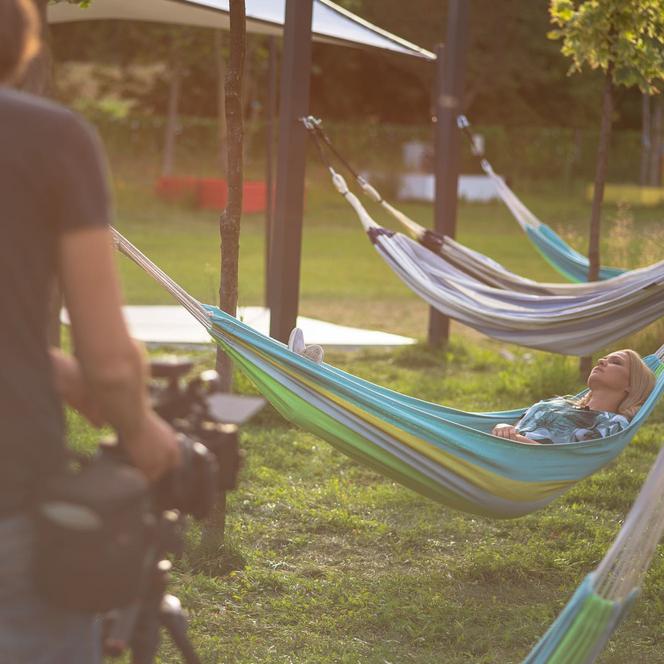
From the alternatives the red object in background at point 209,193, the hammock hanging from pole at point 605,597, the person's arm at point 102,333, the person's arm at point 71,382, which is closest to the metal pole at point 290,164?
A: the hammock hanging from pole at point 605,597

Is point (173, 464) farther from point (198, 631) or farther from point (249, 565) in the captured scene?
point (249, 565)

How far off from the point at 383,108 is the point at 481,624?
24.0 meters

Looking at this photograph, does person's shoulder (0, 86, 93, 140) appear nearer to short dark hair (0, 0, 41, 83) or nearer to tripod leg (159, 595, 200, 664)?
short dark hair (0, 0, 41, 83)

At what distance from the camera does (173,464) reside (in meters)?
1.43

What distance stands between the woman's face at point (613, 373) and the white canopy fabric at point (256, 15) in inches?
113

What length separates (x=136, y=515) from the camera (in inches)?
51.5

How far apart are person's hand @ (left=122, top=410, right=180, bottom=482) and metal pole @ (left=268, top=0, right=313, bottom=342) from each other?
3.53m

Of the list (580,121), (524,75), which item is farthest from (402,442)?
(580,121)

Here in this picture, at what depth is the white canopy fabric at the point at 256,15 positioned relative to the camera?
5832 millimetres

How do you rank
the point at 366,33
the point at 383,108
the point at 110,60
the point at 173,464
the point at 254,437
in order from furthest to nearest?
1. the point at 383,108
2. the point at 110,60
3. the point at 366,33
4. the point at 254,437
5. the point at 173,464

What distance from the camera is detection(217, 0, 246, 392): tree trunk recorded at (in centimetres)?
333

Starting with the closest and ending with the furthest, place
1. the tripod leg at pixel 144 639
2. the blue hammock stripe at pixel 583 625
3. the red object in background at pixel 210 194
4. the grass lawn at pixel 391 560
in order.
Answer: the tripod leg at pixel 144 639, the blue hammock stripe at pixel 583 625, the grass lawn at pixel 391 560, the red object in background at pixel 210 194

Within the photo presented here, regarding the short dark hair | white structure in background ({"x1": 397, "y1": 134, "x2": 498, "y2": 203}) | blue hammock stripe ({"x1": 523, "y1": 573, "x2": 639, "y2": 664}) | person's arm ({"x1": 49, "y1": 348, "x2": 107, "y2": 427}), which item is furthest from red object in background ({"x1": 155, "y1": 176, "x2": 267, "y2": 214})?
the short dark hair

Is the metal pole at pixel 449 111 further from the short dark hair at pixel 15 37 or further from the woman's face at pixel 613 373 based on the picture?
the short dark hair at pixel 15 37
